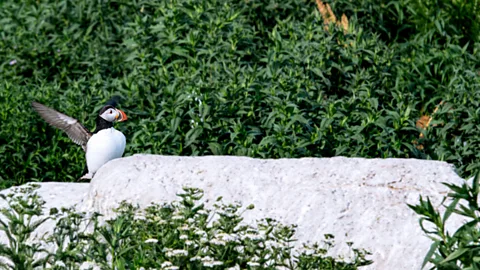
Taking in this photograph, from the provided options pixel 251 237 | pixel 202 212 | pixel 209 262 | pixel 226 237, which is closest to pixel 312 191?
pixel 202 212

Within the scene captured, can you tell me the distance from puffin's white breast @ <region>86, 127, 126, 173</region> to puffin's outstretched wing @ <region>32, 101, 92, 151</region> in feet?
1.41

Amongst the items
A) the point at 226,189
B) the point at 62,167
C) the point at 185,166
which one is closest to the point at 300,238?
the point at 226,189

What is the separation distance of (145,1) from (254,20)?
108cm

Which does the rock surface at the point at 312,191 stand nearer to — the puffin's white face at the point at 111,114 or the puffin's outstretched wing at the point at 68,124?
the puffin's white face at the point at 111,114

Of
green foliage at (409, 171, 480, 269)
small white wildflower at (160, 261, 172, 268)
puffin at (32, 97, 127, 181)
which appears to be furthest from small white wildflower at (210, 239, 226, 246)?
puffin at (32, 97, 127, 181)

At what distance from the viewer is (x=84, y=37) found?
8.93 metres

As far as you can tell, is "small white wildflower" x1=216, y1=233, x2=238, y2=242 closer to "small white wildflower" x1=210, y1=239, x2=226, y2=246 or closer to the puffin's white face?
"small white wildflower" x1=210, y1=239, x2=226, y2=246

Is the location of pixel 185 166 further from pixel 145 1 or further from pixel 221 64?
pixel 145 1

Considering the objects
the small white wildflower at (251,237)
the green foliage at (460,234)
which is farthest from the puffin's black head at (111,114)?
the green foliage at (460,234)

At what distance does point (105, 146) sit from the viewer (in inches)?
237

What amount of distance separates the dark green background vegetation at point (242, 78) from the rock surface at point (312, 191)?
0.96 metres

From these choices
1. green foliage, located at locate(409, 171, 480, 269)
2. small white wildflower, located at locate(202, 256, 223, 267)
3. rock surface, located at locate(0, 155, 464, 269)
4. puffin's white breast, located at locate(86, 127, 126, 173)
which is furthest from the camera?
puffin's white breast, located at locate(86, 127, 126, 173)

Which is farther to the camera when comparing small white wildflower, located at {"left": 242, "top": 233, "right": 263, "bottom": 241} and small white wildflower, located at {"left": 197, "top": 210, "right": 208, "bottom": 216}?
small white wildflower, located at {"left": 197, "top": 210, "right": 208, "bottom": 216}

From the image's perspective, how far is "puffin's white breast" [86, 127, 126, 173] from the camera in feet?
19.7
